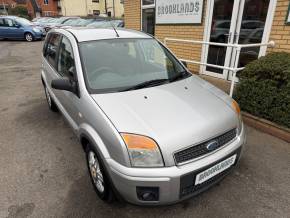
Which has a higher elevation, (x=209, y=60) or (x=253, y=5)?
(x=253, y=5)

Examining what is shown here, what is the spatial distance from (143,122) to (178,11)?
498 centimetres

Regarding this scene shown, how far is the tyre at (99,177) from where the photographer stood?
2020 millimetres

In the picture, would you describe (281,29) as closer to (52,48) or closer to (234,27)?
(234,27)

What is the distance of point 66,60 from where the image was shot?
2.89m

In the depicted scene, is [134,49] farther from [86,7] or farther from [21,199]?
[86,7]

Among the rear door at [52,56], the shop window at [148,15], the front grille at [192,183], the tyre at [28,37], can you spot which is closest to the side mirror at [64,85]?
the rear door at [52,56]

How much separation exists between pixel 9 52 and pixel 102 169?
12973 millimetres

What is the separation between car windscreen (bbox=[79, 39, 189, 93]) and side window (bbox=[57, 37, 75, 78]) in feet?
0.66

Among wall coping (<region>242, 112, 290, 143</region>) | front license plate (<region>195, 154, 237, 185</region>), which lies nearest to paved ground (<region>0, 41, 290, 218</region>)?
wall coping (<region>242, 112, 290, 143</region>)

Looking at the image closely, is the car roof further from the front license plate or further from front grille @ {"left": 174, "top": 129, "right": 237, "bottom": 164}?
the front license plate

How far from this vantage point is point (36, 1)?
43.8 metres

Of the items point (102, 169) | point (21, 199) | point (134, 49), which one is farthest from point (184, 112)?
point (21, 199)

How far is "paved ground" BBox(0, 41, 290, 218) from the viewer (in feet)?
7.07

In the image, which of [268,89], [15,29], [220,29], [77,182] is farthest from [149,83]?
[15,29]
